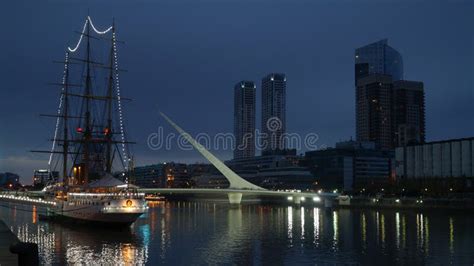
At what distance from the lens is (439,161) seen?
458ft

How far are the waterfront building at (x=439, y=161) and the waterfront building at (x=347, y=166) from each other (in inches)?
1208

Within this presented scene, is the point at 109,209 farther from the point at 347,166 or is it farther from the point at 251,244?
the point at 347,166

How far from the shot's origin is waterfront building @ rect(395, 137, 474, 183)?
131000mm

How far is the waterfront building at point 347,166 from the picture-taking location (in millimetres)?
184250

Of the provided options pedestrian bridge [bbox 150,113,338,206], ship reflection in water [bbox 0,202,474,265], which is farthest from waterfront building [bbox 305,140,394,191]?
ship reflection in water [bbox 0,202,474,265]

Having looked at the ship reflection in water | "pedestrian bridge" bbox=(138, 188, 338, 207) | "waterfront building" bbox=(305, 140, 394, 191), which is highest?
"waterfront building" bbox=(305, 140, 394, 191)

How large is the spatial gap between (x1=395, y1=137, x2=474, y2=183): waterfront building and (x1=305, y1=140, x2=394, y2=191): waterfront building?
30685 millimetres

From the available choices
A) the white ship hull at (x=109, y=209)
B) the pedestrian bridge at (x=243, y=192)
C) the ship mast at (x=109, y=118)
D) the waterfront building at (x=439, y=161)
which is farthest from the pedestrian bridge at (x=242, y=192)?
the white ship hull at (x=109, y=209)

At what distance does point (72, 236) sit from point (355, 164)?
146830 millimetres

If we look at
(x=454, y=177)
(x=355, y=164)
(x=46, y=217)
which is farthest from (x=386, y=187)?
(x=46, y=217)

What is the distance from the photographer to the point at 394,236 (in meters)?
51.6

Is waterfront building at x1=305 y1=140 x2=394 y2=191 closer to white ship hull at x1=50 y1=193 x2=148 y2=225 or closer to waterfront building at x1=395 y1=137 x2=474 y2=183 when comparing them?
waterfront building at x1=395 y1=137 x2=474 y2=183

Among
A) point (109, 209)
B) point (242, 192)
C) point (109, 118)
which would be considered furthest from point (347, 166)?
point (109, 209)

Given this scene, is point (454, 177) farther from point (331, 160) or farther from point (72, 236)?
point (72, 236)
